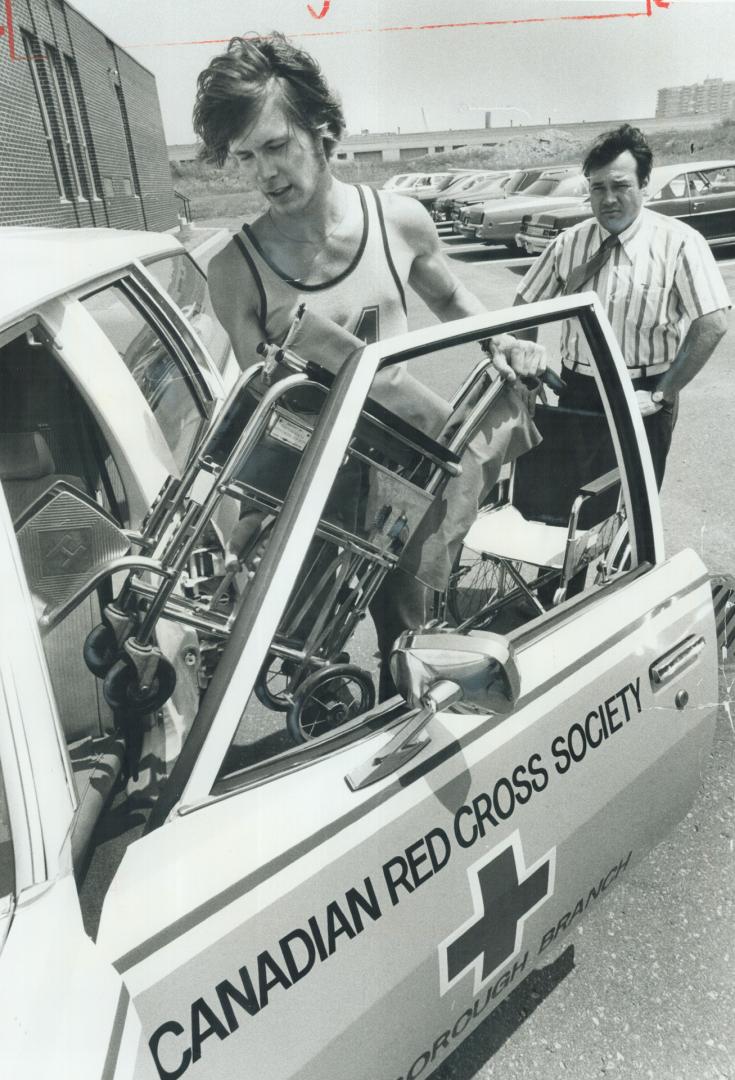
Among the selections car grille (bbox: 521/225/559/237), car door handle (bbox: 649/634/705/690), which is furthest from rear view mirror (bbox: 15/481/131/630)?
car grille (bbox: 521/225/559/237)

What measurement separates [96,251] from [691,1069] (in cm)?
237

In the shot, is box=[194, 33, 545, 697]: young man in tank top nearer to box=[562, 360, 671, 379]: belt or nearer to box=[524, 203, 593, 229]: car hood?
box=[562, 360, 671, 379]: belt

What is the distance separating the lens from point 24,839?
1.02 metres

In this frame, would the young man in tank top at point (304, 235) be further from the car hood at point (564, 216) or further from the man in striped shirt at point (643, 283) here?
the car hood at point (564, 216)

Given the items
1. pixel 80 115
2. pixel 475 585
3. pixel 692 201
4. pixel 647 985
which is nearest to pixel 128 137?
pixel 80 115

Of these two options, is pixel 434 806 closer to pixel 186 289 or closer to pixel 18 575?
pixel 18 575

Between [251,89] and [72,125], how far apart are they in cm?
453

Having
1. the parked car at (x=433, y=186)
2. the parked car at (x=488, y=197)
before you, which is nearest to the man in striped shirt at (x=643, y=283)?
the parked car at (x=488, y=197)

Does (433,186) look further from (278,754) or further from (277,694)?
(278,754)

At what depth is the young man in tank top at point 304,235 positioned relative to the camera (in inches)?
66.3

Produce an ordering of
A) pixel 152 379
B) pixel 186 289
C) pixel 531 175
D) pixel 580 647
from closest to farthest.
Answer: pixel 580 647 < pixel 152 379 < pixel 186 289 < pixel 531 175

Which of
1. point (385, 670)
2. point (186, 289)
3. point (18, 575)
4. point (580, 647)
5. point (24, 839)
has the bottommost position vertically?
point (385, 670)

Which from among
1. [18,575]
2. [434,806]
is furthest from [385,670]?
[18,575]

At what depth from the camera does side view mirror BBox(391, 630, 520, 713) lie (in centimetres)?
119
